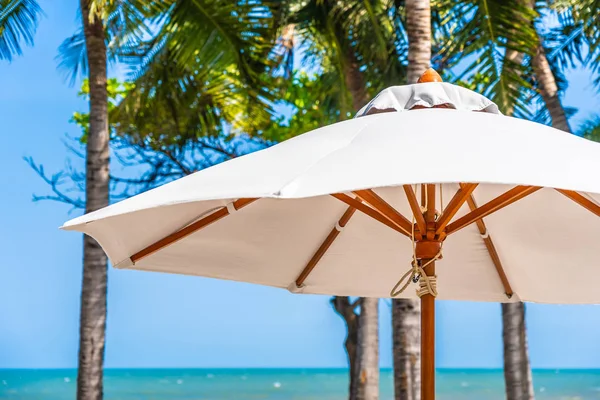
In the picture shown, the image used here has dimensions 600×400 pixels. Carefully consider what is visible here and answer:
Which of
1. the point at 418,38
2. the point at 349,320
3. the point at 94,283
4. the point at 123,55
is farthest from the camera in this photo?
the point at 349,320

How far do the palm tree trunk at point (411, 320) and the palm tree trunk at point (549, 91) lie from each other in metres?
4.48

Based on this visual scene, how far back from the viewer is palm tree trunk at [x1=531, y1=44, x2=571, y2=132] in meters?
12.1

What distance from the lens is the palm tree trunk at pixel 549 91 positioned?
12.1 metres

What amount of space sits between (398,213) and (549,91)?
9.20m

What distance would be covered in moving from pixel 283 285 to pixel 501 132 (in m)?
2.23

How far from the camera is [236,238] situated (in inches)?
181

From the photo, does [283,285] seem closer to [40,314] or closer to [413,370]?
[413,370]

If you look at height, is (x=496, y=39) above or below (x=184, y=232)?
above

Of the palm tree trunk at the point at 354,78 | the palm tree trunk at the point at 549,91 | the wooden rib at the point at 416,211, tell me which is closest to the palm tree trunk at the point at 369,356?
the palm tree trunk at the point at 354,78

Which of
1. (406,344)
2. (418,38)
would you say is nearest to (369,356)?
(406,344)

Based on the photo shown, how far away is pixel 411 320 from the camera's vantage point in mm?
7355

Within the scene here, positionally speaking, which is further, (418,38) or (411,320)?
(418,38)

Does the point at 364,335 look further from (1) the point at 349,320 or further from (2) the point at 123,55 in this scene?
(2) the point at 123,55

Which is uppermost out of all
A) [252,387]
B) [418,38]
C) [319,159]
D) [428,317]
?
[418,38]
